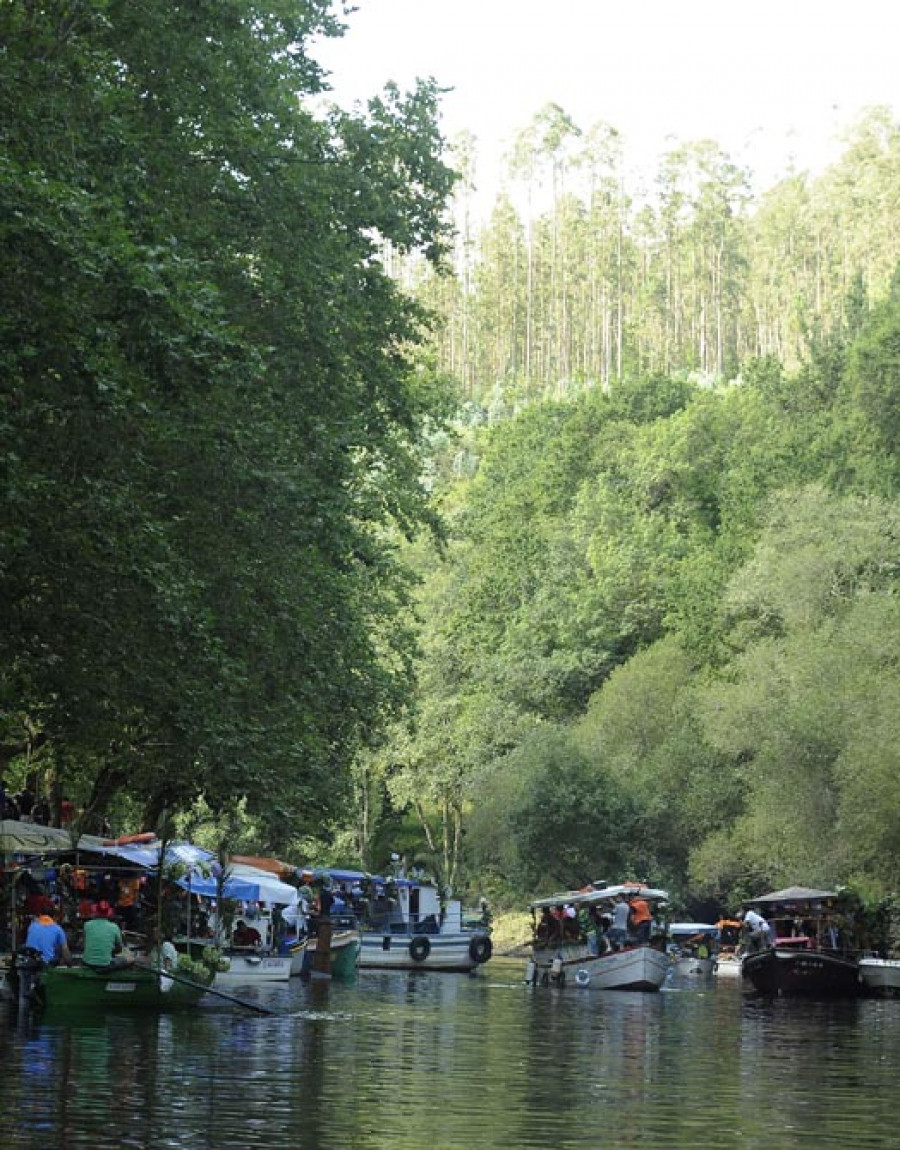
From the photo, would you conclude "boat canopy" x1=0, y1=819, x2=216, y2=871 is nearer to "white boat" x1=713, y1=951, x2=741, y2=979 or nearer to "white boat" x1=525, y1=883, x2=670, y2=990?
"white boat" x1=525, y1=883, x2=670, y2=990

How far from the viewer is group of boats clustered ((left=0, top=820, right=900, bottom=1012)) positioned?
3066 cm

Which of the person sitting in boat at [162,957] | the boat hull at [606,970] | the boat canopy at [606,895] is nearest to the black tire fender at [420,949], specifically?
the boat canopy at [606,895]

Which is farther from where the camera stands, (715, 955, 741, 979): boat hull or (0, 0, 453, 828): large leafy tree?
(715, 955, 741, 979): boat hull

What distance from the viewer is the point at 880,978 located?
54188 millimetres

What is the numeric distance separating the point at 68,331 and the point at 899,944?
164 ft

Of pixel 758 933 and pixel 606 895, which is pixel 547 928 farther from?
pixel 758 933

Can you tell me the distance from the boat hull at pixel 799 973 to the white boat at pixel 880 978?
2530 millimetres

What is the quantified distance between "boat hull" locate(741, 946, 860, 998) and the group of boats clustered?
0.04 meters

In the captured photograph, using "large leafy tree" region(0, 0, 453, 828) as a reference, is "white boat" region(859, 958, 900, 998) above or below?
below

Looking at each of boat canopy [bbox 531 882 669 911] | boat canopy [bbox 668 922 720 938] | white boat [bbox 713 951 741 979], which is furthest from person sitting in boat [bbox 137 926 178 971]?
boat canopy [bbox 668 922 720 938]

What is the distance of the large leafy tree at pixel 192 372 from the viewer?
22375mm

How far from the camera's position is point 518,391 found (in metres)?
149

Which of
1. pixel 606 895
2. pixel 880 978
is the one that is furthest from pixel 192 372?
pixel 880 978

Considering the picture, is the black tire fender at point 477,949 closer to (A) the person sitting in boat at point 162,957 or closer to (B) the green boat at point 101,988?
(A) the person sitting in boat at point 162,957
